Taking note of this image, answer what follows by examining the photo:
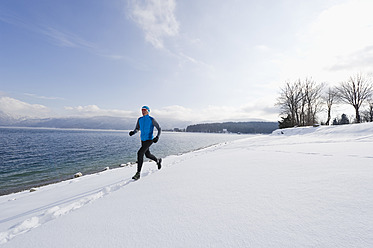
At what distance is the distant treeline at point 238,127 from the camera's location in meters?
121

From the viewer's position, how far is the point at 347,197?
182 centimetres

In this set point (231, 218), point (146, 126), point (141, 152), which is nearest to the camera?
point (231, 218)

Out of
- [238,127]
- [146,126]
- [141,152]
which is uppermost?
[238,127]

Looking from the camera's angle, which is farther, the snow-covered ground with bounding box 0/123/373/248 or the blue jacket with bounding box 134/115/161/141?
the blue jacket with bounding box 134/115/161/141

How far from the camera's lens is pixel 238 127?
430 ft

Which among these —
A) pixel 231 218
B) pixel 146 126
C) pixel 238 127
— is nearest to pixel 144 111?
pixel 146 126

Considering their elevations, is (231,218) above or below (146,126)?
below

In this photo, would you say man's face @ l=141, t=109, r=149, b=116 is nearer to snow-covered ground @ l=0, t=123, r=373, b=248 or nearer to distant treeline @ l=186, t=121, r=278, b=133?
snow-covered ground @ l=0, t=123, r=373, b=248

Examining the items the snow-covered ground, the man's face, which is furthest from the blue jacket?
the snow-covered ground

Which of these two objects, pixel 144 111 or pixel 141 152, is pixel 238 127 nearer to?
pixel 144 111

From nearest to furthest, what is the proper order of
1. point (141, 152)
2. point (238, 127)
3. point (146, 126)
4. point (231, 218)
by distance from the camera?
point (231, 218), point (141, 152), point (146, 126), point (238, 127)

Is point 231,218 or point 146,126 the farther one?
point 146,126

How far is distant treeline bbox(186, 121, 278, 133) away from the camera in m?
121

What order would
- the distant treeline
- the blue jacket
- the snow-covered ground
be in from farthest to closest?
the distant treeline → the blue jacket → the snow-covered ground
